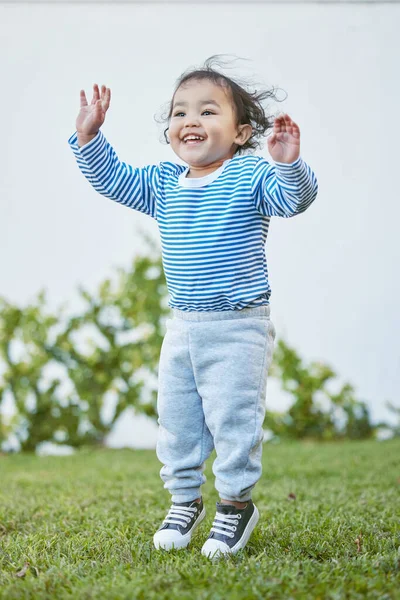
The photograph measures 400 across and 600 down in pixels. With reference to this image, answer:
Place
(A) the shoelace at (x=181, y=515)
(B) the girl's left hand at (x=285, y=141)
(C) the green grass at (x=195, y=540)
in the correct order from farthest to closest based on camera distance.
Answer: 1. (A) the shoelace at (x=181, y=515)
2. (B) the girl's left hand at (x=285, y=141)
3. (C) the green grass at (x=195, y=540)

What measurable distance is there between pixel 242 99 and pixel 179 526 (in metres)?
1.15

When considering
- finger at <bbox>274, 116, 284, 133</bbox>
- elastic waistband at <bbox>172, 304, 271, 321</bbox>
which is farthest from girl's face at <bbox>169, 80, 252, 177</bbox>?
elastic waistband at <bbox>172, 304, 271, 321</bbox>

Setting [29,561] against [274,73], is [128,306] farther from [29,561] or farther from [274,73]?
[29,561]

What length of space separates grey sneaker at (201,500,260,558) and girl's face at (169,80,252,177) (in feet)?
2.90

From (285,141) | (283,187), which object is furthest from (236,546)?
(285,141)

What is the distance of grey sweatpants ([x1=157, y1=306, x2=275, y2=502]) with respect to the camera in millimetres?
1909

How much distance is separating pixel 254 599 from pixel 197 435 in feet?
2.08

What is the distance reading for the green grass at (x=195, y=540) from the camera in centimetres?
150

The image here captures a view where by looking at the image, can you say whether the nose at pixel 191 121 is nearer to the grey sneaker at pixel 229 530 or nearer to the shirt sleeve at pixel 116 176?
the shirt sleeve at pixel 116 176

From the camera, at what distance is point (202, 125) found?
6.59 ft

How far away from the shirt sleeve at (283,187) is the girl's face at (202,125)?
14cm

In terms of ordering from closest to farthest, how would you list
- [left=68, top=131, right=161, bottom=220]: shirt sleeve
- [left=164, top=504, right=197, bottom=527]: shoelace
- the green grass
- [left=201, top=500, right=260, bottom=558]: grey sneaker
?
1. the green grass
2. [left=201, top=500, right=260, bottom=558]: grey sneaker
3. [left=164, top=504, right=197, bottom=527]: shoelace
4. [left=68, top=131, right=161, bottom=220]: shirt sleeve

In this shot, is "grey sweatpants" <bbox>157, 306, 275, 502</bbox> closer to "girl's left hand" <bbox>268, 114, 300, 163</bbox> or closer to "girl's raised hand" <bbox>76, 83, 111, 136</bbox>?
"girl's left hand" <bbox>268, 114, 300, 163</bbox>

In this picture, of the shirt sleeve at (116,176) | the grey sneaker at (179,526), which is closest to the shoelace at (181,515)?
the grey sneaker at (179,526)
